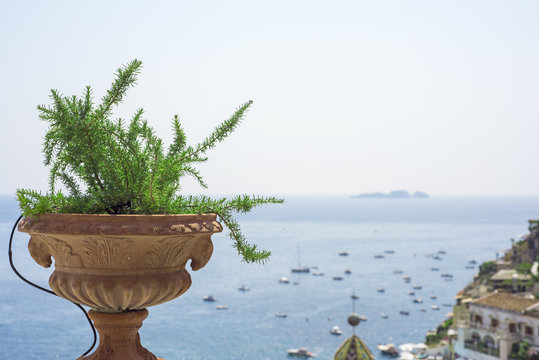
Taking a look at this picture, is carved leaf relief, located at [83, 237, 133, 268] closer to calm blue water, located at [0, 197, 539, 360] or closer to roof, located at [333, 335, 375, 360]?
roof, located at [333, 335, 375, 360]

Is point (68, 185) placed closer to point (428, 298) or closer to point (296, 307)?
point (296, 307)

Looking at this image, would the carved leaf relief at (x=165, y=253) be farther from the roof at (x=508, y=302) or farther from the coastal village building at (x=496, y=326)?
the roof at (x=508, y=302)

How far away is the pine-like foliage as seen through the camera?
1.72m

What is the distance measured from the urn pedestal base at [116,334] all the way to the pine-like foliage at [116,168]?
32 cm

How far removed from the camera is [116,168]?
6.15 ft

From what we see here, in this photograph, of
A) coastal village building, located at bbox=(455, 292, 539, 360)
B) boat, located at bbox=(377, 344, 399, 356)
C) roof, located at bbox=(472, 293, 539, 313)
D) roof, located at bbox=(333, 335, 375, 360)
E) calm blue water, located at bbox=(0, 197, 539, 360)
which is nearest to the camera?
roof, located at bbox=(333, 335, 375, 360)

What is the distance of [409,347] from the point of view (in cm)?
3853

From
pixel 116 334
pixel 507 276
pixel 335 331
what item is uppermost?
pixel 116 334

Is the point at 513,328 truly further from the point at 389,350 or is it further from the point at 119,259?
the point at 119,259

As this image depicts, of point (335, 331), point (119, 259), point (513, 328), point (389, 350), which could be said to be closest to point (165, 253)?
point (119, 259)

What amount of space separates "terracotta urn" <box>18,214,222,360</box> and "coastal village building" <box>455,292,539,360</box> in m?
29.6

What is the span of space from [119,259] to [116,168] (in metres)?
0.33

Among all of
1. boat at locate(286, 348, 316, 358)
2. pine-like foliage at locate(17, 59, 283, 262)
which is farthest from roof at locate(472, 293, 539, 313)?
pine-like foliage at locate(17, 59, 283, 262)

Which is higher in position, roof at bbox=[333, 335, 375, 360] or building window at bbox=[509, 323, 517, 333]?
roof at bbox=[333, 335, 375, 360]
